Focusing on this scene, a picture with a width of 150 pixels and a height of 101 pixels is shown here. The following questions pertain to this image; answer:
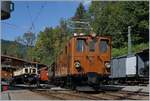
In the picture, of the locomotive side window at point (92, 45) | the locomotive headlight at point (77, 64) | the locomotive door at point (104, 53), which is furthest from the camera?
the locomotive side window at point (92, 45)

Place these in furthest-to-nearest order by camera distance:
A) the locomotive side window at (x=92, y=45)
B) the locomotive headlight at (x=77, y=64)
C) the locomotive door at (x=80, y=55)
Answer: the locomotive side window at (x=92, y=45)
the locomotive door at (x=80, y=55)
the locomotive headlight at (x=77, y=64)

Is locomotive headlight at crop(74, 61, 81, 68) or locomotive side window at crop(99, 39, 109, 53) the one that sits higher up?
locomotive side window at crop(99, 39, 109, 53)

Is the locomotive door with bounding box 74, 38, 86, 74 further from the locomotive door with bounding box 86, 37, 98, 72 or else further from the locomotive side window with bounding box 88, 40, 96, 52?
the locomotive side window with bounding box 88, 40, 96, 52

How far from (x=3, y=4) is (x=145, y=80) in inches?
524

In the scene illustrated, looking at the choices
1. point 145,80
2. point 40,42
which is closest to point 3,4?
point 145,80

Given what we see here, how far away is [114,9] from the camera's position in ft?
240

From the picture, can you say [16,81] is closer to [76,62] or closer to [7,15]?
[7,15]

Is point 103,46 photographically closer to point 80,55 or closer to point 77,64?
point 80,55

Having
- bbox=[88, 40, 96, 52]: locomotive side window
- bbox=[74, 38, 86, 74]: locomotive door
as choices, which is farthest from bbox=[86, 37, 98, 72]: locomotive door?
bbox=[74, 38, 86, 74]: locomotive door

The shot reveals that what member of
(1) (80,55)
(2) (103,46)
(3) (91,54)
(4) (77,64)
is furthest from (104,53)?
(4) (77,64)

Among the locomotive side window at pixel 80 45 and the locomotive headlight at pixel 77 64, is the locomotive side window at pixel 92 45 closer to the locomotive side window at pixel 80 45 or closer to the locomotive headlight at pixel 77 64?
the locomotive side window at pixel 80 45

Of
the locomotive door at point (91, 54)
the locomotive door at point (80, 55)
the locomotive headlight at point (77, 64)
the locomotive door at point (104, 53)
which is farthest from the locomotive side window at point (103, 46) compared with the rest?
the locomotive headlight at point (77, 64)

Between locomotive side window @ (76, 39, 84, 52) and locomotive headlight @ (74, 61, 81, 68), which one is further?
locomotive side window @ (76, 39, 84, 52)

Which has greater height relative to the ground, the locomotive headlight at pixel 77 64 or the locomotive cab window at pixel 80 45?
the locomotive cab window at pixel 80 45
